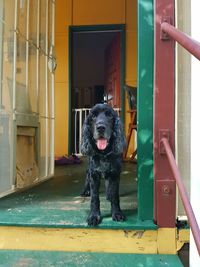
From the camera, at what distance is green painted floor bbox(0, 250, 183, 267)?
212 cm

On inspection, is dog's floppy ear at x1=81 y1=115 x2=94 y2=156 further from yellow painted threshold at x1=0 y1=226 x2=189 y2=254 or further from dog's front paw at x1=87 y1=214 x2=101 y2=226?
yellow painted threshold at x1=0 y1=226 x2=189 y2=254

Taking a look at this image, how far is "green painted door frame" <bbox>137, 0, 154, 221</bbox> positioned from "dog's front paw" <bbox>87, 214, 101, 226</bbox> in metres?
0.28

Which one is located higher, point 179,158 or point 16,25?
point 16,25

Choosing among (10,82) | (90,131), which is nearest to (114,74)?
(10,82)

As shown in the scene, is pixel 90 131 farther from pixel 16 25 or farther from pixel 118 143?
pixel 16 25

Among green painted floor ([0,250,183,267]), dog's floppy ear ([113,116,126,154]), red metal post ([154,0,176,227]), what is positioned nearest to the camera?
green painted floor ([0,250,183,267])

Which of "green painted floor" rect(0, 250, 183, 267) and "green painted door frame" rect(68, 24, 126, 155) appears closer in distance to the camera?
"green painted floor" rect(0, 250, 183, 267)

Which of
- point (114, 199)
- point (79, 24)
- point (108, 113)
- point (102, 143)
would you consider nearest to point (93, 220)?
point (114, 199)

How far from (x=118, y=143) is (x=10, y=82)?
131cm

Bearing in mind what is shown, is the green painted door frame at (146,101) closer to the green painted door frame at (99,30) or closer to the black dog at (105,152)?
the black dog at (105,152)

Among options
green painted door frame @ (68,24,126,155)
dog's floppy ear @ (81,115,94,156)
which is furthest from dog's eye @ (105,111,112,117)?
green painted door frame @ (68,24,126,155)

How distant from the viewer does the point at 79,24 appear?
7.20 meters

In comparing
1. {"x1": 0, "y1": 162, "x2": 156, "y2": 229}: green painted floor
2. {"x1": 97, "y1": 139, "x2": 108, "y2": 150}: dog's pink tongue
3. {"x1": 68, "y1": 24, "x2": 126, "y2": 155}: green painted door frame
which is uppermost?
{"x1": 68, "y1": 24, "x2": 126, "y2": 155}: green painted door frame

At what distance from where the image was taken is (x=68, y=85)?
7320mm
